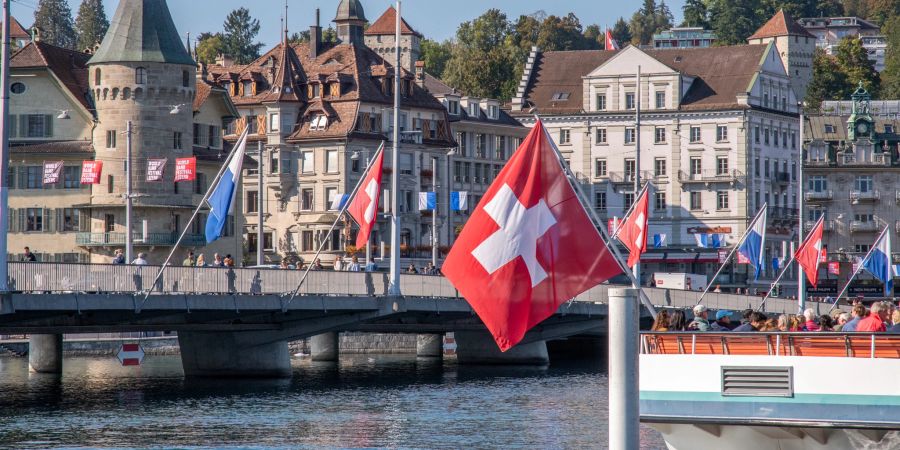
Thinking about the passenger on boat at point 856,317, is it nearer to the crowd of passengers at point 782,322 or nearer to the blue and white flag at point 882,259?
the crowd of passengers at point 782,322

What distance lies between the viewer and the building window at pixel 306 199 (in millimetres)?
120938

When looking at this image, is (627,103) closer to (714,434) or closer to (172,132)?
(172,132)

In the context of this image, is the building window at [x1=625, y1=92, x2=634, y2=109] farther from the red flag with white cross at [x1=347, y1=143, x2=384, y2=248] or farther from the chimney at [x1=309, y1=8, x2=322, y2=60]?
the red flag with white cross at [x1=347, y1=143, x2=384, y2=248]

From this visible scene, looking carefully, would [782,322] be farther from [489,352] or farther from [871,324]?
[489,352]

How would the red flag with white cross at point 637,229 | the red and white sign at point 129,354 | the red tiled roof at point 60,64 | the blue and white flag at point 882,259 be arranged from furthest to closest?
1. the red tiled roof at point 60,64
2. the blue and white flag at point 882,259
3. the red and white sign at point 129,354
4. the red flag with white cross at point 637,229

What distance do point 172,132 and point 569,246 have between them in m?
75.4

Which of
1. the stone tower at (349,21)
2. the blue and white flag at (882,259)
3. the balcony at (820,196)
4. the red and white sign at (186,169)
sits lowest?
the blue and white flag at (882,259)

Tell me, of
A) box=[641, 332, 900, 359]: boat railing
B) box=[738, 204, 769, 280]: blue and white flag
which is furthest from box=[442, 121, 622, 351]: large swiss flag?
box=[738, 204, 769, 280]: blue and white flag

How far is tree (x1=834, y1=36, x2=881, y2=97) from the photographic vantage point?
7274 inches

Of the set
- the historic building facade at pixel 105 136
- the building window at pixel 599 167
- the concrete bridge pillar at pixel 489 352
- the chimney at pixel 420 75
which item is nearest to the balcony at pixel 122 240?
the historic building facade at pixel 105 136

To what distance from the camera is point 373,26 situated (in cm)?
17988

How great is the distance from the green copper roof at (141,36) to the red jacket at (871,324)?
68.2 metres

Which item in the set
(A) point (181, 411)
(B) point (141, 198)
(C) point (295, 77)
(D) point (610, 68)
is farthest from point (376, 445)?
(D) point (610, 68)

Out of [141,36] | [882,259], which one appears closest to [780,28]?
[141,36]
